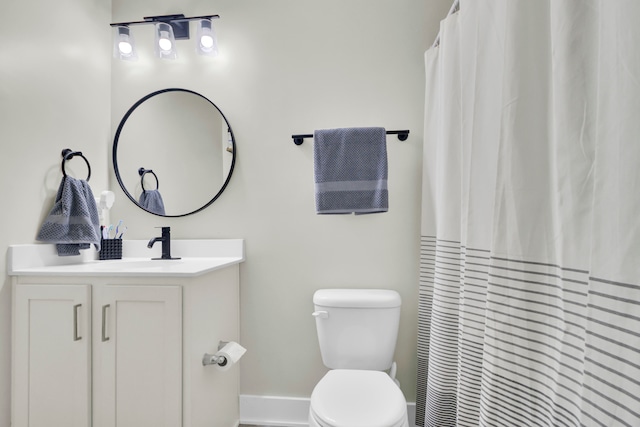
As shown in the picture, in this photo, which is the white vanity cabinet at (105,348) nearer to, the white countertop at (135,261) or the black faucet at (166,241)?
the white countertop at (135,261)

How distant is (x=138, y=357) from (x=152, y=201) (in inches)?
36.3

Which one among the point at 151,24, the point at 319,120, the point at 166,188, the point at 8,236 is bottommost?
the point at 8,236

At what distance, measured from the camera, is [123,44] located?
1.98m

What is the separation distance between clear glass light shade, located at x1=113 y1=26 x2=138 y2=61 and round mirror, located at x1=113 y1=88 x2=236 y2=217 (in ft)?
0.81

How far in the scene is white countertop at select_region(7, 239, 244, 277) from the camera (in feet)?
4.60

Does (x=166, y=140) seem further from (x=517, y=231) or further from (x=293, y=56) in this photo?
(x=517, y=231)

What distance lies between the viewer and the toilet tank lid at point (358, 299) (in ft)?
5.48

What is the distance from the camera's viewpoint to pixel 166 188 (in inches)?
78.8

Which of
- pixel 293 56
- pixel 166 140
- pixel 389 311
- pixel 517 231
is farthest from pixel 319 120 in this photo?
pixel 517 231

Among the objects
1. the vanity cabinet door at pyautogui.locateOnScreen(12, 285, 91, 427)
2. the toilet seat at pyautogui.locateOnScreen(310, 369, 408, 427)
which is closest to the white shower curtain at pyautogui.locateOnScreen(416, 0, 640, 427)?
the toilet seat at pyautogui.locateOnScreen(310, 369, 408, 427)

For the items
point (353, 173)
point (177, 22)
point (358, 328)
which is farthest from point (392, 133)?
point (177, 22)

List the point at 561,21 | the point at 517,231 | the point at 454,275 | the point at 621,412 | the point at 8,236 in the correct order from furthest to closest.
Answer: the point at 8,236 < the point at 454,275 < the point at 517,231 < the point at 561,21 < the point at 621,412

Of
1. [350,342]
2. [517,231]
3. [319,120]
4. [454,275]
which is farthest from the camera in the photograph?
[319,120]

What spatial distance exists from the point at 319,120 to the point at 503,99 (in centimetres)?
123
